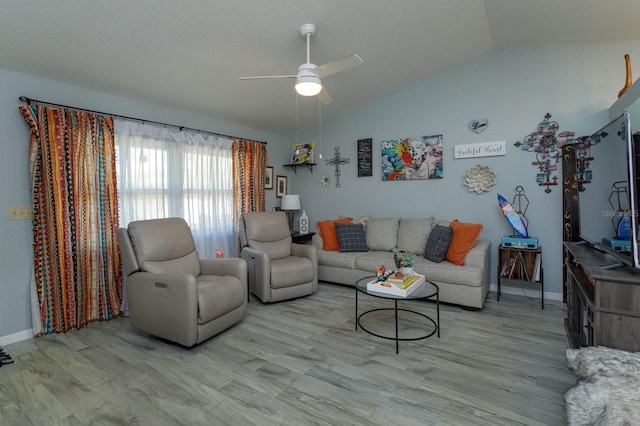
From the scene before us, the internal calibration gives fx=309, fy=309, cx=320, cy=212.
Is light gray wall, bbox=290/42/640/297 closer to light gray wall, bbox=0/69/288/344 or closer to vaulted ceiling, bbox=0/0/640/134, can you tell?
vaulted ceiling, bbox=0/0/640/134

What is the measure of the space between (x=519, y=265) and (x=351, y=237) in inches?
76.8

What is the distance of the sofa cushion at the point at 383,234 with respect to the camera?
13.6ft

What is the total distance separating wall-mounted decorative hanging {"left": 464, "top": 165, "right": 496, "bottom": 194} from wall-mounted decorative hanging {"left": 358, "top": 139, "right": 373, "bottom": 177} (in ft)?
4.39

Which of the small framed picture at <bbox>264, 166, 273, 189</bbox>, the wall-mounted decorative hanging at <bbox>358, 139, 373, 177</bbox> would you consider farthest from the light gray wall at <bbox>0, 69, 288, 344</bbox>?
the wall-mounted decorative hanging at <bbox>358, 139, 373, 177</bbox>

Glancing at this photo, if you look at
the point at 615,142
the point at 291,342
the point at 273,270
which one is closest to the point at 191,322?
the point at 291,342

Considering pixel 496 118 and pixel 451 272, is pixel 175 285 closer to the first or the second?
pixel 451 272

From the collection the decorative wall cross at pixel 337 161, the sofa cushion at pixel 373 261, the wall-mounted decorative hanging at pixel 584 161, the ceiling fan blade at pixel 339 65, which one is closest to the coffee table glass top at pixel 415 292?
the sofa cushion at pixel 373 261

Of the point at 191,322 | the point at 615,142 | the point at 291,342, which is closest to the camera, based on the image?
the point at 615,142

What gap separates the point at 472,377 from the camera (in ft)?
6.66

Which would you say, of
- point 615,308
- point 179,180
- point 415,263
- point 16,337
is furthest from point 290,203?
point 615,308

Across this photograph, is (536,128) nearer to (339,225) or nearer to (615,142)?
(615,142)

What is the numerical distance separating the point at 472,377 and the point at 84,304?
333 cm

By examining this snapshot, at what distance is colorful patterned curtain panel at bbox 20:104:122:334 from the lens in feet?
8.68

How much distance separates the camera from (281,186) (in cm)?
527
